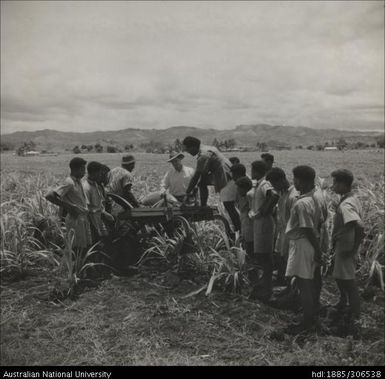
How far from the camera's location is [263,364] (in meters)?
3.47

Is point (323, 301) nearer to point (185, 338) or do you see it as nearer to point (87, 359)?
point (185, 338)

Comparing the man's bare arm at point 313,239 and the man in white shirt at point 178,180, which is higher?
the man in white shirt at point 178,180

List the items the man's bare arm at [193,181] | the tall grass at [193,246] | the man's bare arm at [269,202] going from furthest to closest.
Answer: the man's bare arm at [193,181] < the tall grass at [193,246] < the man's bare arm at [269,202]

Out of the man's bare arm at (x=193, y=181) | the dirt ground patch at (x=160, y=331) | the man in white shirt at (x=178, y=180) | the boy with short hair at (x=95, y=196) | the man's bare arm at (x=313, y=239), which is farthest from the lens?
the man in white shirt at (x=178, y=180)

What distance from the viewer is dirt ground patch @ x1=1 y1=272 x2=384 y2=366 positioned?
355 centimetres

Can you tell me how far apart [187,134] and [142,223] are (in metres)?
158

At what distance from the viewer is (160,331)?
4.00 meters

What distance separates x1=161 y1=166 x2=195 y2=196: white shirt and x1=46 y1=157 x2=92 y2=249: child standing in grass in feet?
6.54

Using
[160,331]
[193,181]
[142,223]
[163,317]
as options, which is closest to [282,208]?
[193,181]

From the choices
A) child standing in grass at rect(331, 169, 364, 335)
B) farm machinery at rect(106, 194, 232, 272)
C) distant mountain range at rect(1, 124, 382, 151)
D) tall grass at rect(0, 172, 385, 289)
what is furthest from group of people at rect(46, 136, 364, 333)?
distant mountain range at rect(1, 124, 382, 151)

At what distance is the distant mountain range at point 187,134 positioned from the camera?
141750 millimetres

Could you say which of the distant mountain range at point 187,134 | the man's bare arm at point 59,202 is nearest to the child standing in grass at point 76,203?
the man's bare arm at point 59,202

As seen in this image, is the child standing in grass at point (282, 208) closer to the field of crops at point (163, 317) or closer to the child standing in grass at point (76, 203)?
the field of crops at point (163, 317)

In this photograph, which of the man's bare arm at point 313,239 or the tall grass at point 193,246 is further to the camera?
the tall grass at point 193,246
